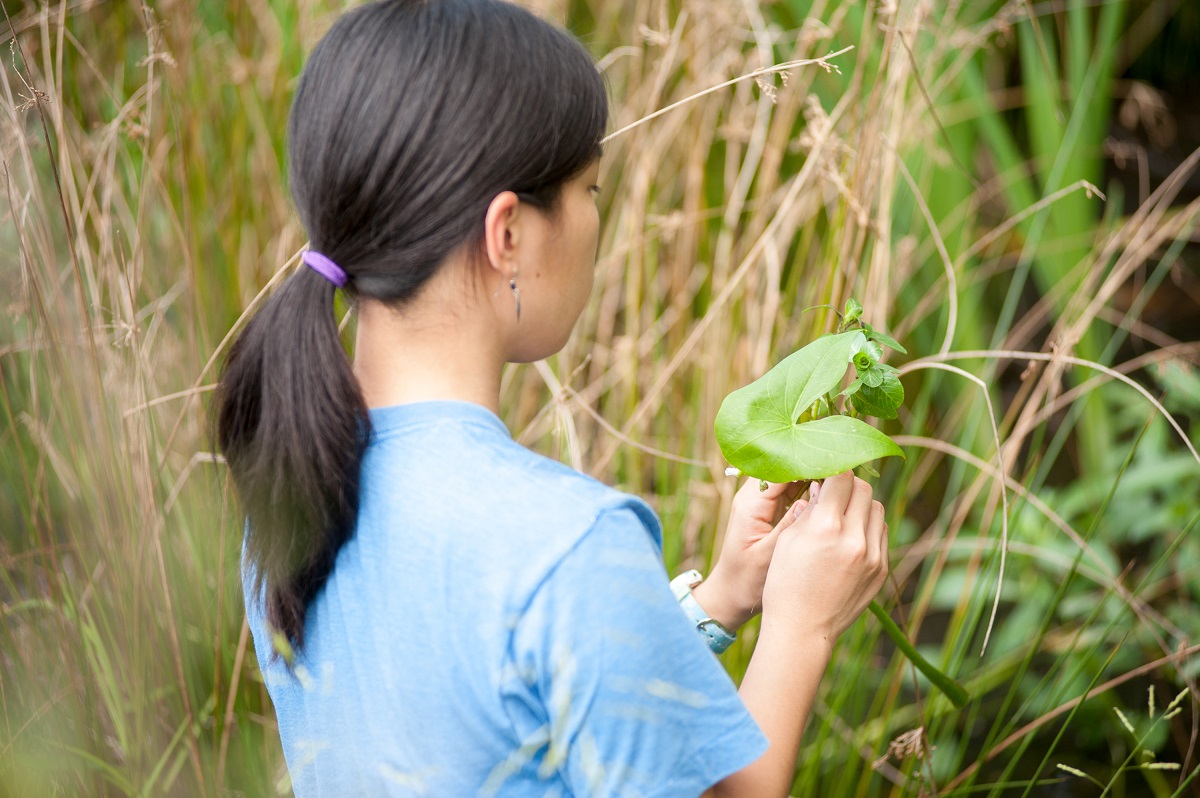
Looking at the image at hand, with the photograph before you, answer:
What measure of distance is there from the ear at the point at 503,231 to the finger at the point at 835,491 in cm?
30

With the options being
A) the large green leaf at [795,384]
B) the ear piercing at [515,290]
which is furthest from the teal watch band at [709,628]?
the ear piercing at [515,290]

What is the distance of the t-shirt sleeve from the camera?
0.65 m

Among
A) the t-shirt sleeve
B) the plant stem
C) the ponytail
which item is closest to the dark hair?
the ponytail

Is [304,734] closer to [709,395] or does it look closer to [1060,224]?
[709,395]

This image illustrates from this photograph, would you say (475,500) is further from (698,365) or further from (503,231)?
(698,365)

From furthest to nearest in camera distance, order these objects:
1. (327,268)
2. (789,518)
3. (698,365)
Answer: (698,365), (789,518), (327,268)

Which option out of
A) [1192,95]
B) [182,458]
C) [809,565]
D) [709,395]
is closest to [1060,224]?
[709,395]

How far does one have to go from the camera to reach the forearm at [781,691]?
2.44ft

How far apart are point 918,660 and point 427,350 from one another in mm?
519

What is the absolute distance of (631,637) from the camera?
2.15ft

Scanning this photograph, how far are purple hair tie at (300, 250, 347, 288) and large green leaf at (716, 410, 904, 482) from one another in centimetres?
30

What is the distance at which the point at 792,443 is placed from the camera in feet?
2.60

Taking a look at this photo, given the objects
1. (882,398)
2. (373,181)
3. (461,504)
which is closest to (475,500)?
(461,504)

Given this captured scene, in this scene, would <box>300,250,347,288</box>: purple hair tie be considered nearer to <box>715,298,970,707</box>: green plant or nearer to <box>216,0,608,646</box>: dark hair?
<box>216,0,608,646</box>: dark hair
